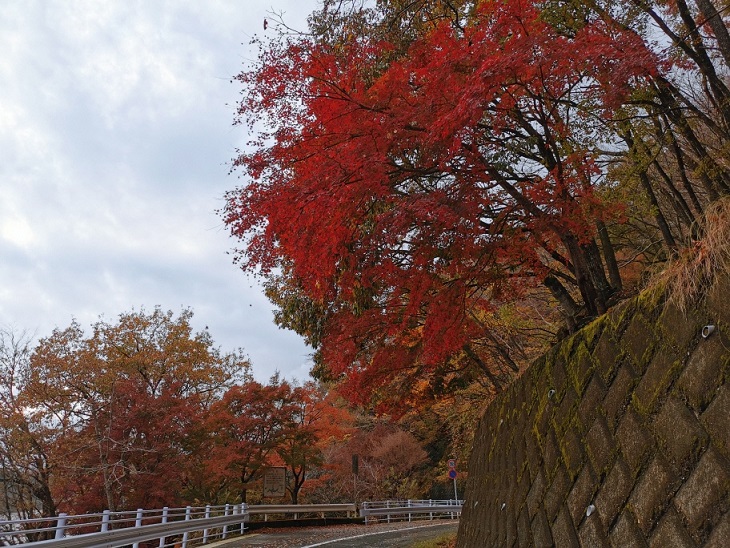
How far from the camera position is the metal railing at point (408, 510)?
28.0m

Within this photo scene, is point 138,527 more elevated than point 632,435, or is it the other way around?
point 632,435

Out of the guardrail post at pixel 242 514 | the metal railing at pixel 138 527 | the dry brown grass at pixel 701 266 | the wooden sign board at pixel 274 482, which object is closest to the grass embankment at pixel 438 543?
the metal railing at pixel 138 527

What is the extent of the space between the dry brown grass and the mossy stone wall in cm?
10

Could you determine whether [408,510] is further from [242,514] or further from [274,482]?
[242,514]

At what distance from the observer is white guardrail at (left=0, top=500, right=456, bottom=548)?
9.64m

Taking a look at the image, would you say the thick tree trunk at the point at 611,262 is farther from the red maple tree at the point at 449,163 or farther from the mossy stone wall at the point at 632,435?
the mossy stone wall at the point at 632,435

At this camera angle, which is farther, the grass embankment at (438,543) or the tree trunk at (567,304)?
the grass embankment at (438,543)

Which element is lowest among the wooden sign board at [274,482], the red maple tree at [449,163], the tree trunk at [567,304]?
the wooden sign board at [274,482]

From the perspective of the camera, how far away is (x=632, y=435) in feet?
14.5

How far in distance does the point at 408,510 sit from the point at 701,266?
29.0 m

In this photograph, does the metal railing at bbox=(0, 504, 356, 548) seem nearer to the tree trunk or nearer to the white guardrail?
the white guardrail

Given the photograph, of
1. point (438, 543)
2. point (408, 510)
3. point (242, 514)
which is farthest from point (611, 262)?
point (408, 510)

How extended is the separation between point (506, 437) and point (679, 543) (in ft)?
15.1

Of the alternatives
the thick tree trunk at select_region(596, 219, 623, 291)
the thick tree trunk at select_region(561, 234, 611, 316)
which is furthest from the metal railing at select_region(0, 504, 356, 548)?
the thick tree trunk at select_region(596, 219, 623, 291)
